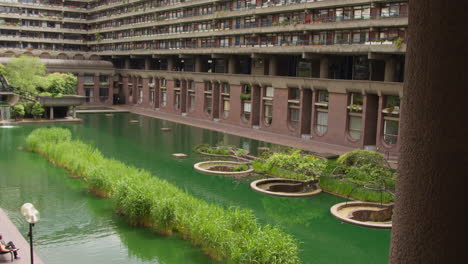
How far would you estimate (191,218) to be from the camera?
19.1 meters

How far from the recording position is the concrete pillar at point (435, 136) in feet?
11.4

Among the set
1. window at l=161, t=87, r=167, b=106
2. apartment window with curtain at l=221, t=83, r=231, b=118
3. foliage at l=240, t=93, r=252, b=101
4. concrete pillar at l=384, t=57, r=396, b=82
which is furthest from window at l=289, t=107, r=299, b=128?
window at l=161, t=87, r=167, b=106

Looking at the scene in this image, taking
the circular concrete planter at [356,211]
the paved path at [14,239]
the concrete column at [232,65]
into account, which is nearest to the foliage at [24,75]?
the concrete column at [232,65]

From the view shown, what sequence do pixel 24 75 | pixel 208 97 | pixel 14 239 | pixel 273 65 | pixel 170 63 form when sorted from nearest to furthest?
pixel 14 239
pixel 273 65
pixel 24 75
pixel 208 97
pixel 170 63

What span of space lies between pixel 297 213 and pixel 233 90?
34.9 metres

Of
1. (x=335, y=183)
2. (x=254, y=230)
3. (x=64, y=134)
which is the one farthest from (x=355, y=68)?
(x=254, y=230)

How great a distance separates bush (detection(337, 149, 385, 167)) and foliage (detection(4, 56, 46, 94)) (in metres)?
45.0

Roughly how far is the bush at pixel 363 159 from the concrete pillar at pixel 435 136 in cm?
2482

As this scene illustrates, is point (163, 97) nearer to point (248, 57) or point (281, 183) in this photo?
point (248, 57)

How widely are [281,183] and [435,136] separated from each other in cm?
2640

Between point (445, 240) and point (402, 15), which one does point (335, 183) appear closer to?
point (402, 15)

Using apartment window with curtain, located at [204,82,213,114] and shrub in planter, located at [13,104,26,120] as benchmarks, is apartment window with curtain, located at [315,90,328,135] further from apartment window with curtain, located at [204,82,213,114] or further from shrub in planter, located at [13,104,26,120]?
shrub in planter, located at [13,104,26,120]

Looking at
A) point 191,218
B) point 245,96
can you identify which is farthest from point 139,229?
point 245,96

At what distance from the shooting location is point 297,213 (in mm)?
24891
